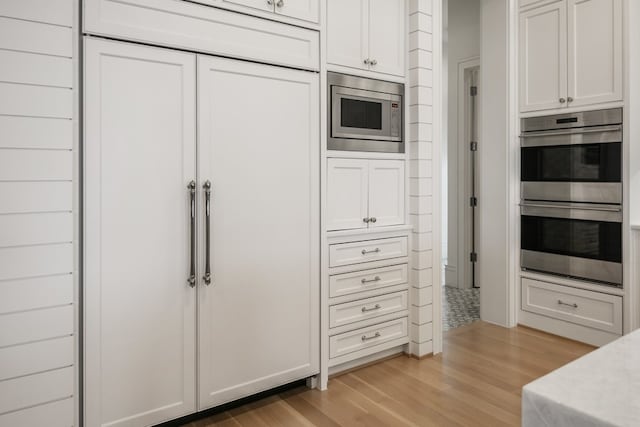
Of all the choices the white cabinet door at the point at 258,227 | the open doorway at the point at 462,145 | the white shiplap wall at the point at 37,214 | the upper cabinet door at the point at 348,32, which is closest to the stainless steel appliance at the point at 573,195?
the open doorway at the point at 462,145

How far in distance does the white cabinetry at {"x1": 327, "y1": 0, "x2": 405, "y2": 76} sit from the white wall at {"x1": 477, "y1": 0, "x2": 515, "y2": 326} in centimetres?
113

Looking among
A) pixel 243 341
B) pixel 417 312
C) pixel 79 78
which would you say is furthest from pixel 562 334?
pixel 79 78

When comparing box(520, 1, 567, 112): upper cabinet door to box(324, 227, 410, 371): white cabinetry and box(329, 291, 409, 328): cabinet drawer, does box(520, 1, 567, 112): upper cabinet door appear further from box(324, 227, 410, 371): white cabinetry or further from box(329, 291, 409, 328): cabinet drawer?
box(329, 291, 409, 328): cabinet drawer

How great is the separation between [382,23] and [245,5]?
98 centimetres

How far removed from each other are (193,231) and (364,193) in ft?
3.64

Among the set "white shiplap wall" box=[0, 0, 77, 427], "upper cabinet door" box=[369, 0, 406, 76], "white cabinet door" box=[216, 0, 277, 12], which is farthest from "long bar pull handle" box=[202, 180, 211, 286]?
"upper cabinet door" box=[369, 0, 406, 76]

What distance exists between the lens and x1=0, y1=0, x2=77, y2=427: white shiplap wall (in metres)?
1.58

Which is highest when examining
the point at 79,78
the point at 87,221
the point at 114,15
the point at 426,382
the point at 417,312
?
the point at 114,15

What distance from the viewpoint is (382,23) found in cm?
270

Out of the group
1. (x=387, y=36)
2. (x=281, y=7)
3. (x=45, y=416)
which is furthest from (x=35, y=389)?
(x=387, y=36)

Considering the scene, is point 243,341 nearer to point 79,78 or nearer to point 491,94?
point 79,78

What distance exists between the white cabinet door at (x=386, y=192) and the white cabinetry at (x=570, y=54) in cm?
142

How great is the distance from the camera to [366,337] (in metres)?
2.70

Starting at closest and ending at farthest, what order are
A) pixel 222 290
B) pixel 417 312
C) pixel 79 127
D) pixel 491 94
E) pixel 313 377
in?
1. pixel 79 127
2. pixel 222 290
3. pixel 313 377
4. pixel 417 312
5. pixel 491 94
